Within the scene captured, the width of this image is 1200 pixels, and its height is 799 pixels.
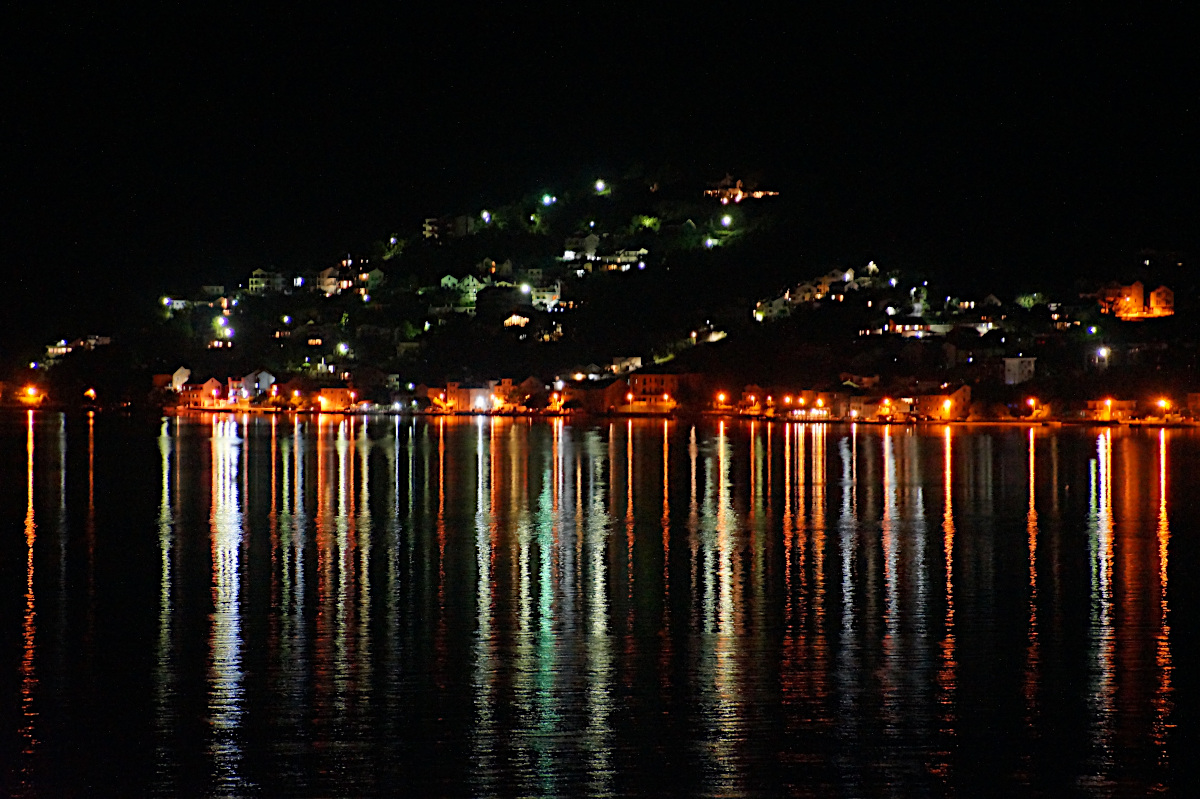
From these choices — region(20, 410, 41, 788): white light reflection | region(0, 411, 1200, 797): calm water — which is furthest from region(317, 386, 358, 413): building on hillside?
region(20, 410, 41, 788): white light reflection

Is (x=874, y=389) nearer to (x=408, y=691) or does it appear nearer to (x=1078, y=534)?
(x=1078, y=534)

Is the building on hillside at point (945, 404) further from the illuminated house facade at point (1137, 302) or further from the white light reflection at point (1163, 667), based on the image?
the white light reflection at point (1163, 667)

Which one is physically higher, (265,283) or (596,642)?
(265,283)

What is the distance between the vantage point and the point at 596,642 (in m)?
8.73

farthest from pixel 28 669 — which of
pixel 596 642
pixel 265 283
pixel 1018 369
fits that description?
pixel 265 283

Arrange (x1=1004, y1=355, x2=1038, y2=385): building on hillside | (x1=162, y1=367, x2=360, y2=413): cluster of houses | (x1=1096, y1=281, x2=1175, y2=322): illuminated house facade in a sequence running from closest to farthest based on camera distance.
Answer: (x1=1004, y1=355, x2=1038, y2=385): building on hillside → (x1=1096, y1=281, x2=1175, y2=322): illuminated house facade → (x1=162, y1=367, x2=360, y2=413): cluster of houses

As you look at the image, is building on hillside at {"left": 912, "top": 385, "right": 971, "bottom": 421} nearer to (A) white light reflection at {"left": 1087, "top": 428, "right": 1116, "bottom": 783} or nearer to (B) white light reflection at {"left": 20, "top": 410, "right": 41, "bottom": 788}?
(A) white light reflection at {"left": 1087, "top": 428, "right": 1116, "bottom": 783}

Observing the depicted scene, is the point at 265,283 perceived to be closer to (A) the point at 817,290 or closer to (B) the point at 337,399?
(B) the point at 337,399

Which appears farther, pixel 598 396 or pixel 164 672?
pixel 598 396

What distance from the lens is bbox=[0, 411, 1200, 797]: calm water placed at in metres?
6.25

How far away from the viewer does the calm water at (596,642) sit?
6246 millimetres

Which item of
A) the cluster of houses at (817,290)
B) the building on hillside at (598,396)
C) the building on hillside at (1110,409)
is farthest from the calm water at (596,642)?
the cluster of houses at (817,290)

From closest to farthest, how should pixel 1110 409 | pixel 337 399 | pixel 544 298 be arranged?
pixel 1110 409, pixel 337 399, pixel 544 298

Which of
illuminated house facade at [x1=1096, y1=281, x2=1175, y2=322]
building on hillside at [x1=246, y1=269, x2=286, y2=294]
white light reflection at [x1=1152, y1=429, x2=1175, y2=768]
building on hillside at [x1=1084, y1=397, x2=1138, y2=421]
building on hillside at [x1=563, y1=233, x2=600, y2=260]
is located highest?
building on hillside at [x1=563, y1=233, x2=600, y2=260]
